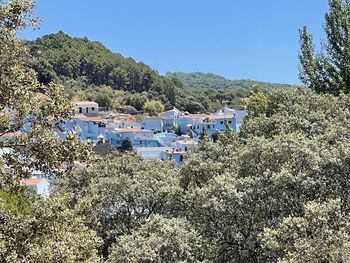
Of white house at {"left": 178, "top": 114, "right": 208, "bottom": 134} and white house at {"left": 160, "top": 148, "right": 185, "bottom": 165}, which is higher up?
white house at {"left": 178, "top": 114, "right": 208, "bottom": 134}

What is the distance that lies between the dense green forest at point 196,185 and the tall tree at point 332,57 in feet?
0.22

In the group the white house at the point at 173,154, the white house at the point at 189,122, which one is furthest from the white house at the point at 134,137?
the white house at the point at 189,122

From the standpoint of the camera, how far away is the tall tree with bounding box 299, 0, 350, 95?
91.9 feet

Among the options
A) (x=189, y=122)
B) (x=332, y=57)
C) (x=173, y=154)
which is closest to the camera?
(x=332, y=57)

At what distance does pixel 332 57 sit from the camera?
28.7 m

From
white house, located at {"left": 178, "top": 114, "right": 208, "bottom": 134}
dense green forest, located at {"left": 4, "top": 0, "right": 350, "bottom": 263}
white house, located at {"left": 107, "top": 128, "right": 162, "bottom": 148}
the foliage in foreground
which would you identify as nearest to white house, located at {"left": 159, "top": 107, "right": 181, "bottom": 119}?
white house, located at {"left": 178, "top": 114, "right": 208, "bottom": 134}

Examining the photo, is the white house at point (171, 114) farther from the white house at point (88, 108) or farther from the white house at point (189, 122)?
the white house at point (88, 108)

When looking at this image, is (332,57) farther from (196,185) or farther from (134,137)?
(134,137)

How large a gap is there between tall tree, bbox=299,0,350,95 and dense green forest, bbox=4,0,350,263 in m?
0.07

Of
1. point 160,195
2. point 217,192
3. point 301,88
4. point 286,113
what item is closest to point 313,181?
point 217,192

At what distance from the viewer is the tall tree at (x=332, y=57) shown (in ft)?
91.9

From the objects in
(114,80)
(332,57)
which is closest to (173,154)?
(332,57)

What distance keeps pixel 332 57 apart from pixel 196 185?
13785mm

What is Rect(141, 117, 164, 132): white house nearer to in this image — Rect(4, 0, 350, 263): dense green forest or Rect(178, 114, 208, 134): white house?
Rect(178, 114, 208, 134): white house
